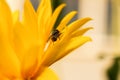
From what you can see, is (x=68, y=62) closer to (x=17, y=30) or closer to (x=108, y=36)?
(x=108, y=36)

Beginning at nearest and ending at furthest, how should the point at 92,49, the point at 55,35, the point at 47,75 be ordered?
1. the point at 47,75
2. the point at 55,35
3. the point at 92,49

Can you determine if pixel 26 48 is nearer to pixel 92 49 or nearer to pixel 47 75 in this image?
pixel 47 75

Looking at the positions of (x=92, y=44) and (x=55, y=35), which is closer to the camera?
(x=55, y=35)

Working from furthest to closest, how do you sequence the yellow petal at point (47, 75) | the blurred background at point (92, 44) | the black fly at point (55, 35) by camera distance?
the blurred background at point (92, 44) < the black fly at point (55, 35) < the yellow petal at point (47, 75)

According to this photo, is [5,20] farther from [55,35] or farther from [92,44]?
[92,44]

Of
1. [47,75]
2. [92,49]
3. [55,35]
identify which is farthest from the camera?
[92,49]

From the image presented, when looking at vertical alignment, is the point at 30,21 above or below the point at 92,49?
above

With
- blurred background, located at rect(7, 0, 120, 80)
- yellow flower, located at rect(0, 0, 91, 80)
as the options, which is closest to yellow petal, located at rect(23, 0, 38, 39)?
yellow flower, located at rect(0, 0, 91, 80)

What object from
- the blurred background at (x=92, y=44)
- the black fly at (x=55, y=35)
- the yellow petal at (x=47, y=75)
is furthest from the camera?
the blurred background at (x=92, y=44)

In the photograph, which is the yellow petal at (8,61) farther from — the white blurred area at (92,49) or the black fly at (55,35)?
the white blurred area at (92,49)

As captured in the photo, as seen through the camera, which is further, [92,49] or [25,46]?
[92,49]

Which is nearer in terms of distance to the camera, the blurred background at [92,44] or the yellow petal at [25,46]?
the yellow petal at [25,46]

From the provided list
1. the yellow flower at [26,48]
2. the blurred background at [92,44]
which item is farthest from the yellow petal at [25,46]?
the blurred background at [92,44]

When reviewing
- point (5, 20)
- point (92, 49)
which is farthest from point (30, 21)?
point (92, 49)
